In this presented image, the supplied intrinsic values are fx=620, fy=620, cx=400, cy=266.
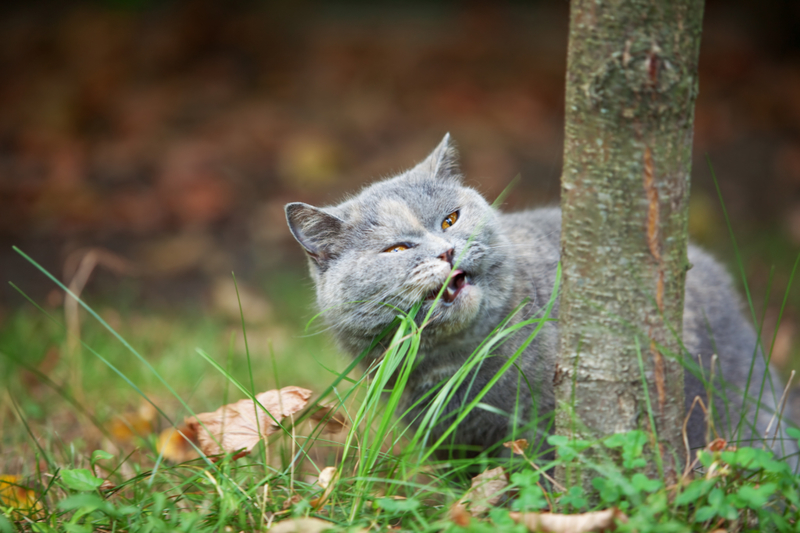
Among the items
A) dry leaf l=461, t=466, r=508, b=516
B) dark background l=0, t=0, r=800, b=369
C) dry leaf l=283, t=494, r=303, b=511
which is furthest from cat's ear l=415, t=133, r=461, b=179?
dark background l=0, t=0, r=800, b=369

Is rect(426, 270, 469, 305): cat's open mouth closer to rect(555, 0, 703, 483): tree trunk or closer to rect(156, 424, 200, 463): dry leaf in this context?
rect(555, 0, 703, 483): tree trunk

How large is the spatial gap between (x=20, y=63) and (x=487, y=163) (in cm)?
440

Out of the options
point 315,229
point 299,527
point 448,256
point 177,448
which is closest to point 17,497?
point 177,448

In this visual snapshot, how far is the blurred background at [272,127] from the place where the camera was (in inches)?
175

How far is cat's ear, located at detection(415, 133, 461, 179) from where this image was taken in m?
2.20

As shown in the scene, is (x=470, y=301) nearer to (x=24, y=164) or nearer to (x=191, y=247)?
(x=191, y=247)

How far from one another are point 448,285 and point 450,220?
0.30 meters

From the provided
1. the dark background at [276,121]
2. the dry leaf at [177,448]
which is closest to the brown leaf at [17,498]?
the dry leaf at [177,448]

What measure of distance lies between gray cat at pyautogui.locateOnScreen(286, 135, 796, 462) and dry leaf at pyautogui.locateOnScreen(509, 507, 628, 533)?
1.72 feet

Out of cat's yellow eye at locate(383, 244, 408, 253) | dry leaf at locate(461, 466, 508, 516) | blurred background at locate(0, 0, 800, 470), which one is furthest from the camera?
blurred background at locate(0, 0, 800, 470)

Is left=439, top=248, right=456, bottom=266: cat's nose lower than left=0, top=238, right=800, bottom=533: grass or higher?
higher

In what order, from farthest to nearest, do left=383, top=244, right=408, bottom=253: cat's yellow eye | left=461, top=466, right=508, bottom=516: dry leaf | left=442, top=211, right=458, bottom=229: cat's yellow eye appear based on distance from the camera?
left=442, top=211, right=458, bottom=229: cat's yellow eye, left=383, top=244, right=408, bottom=253: cat's yellow eye, left=461, top=466, right=508, bottom=516: dry leaf

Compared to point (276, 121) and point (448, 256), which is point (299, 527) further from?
point (276, 121)

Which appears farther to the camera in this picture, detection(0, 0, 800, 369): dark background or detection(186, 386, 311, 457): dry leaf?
detection(0, 0, 800, 369): dark background
